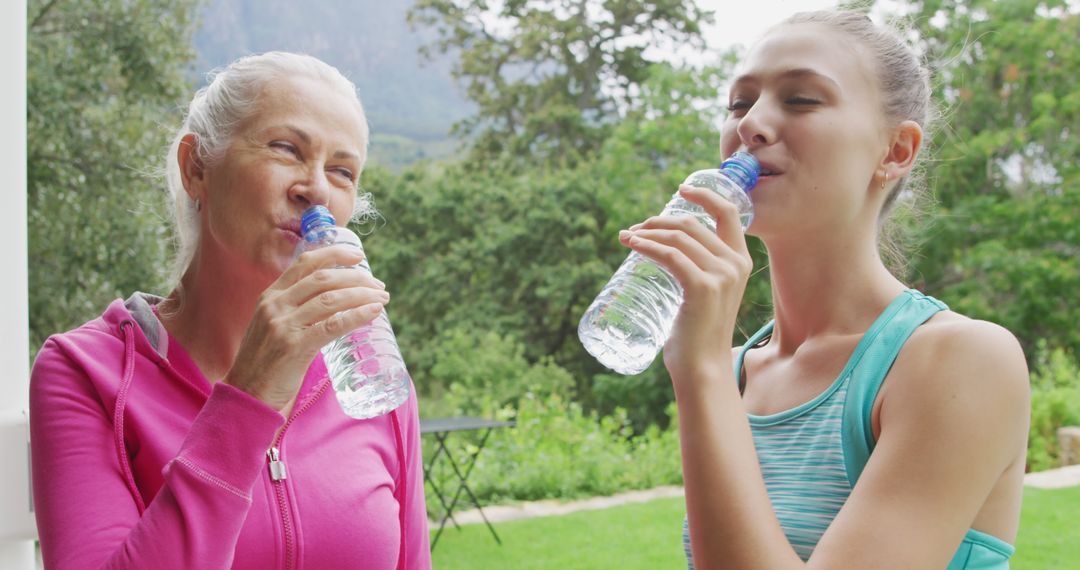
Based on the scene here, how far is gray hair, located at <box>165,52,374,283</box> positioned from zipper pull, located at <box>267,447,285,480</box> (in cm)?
30

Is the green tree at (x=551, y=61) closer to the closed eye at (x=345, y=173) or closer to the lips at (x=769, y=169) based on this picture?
the closed eye at (x=345, y=173)

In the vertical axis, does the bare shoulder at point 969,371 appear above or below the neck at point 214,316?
above

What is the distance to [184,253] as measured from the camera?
1.27 metres

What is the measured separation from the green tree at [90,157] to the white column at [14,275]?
4.00 metres

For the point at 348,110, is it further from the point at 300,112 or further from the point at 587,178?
the point at 587,178

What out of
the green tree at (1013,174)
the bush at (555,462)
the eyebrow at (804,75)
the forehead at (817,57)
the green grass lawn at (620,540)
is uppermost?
the forehead at (817,57)

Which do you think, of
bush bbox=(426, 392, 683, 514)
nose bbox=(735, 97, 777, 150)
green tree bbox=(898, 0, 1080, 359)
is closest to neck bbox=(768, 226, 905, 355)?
nose bbox=(735, 97, 777, 150)

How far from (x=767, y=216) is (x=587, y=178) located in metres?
8.52

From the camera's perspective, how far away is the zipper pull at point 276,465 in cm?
109

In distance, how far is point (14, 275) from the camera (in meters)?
1.59

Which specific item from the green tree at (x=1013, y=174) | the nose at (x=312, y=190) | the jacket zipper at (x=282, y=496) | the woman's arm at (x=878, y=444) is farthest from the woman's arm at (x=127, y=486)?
the green tree at (x=1013, y=174)

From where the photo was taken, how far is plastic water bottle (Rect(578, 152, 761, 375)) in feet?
2.89

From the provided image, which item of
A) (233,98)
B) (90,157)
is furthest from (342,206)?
(90,157)

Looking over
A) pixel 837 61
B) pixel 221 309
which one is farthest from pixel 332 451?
pixel 837 61
